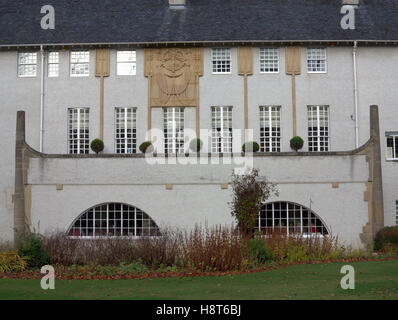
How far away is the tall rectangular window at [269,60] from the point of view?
1224 inches

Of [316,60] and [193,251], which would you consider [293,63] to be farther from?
[193,251]

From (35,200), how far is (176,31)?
459 inches

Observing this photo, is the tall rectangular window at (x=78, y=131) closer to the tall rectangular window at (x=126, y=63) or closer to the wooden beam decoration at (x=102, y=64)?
the wooden beam decoration at (x=102, y=64)

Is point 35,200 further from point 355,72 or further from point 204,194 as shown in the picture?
point 355,72

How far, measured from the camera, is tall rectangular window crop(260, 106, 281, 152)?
1203 inches

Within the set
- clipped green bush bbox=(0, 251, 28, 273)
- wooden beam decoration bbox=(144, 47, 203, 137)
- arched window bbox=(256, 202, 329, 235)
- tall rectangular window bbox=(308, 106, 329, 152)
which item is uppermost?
wooden beam decoration bbox=(144, 47, 203, 137)

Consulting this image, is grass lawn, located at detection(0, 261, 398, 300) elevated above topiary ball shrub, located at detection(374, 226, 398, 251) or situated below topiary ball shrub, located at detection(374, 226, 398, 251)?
below

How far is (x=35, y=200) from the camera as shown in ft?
81.7

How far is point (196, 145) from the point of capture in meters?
29.0

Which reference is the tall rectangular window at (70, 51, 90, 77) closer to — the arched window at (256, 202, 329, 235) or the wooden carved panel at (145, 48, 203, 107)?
the wooden carved panel at (145, 48, 203, 107)

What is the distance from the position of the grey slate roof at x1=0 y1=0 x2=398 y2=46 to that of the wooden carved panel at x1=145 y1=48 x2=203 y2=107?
799 mm

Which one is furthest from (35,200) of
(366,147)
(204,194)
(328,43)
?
(328,43)

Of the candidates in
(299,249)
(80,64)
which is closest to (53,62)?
(80,64)

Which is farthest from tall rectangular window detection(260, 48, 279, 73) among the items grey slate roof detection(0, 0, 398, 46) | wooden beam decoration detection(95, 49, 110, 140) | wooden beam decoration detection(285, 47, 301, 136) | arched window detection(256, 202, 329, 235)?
arched window detection(256, 202, 329, 235)
